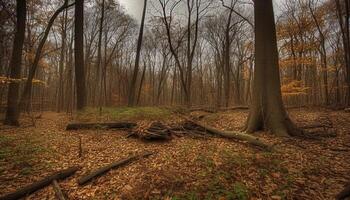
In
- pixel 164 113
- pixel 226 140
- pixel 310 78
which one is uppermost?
pixel 310 78

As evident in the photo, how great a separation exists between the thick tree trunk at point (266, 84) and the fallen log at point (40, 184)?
5834 mm

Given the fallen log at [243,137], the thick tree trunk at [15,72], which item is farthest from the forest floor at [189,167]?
the thick tree trunk at [15,72]

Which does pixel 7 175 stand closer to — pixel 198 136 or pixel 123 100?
pixel 198 136

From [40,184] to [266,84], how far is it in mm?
7420

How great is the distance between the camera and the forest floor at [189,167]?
4.03m

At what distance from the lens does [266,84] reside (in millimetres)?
7543

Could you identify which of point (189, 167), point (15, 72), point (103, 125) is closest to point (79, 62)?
point (15, 72)

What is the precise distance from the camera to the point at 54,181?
14.7 ft

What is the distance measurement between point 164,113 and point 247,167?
6857 millimetres

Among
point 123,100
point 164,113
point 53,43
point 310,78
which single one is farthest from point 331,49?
point 53,43

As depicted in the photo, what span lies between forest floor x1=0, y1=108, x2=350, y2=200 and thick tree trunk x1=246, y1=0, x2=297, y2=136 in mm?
593

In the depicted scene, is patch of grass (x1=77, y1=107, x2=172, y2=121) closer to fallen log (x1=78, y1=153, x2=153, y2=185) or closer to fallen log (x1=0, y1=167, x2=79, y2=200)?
fallen log (x1=78, y1=153, x2=153, y2=185)

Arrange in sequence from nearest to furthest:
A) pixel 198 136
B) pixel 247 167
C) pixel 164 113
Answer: pixel 247 167, pixel 198 136, pixel 164 113

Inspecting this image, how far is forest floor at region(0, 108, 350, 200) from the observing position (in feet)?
A: 13.2
